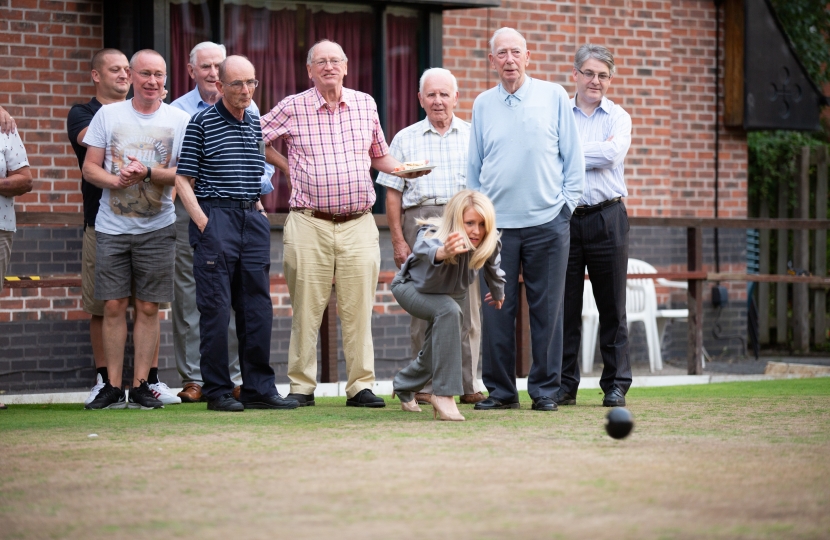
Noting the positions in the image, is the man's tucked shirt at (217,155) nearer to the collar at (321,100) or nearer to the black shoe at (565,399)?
the collar at (321,100)

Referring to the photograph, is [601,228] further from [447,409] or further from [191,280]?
[191,280]

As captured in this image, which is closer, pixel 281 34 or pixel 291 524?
pixel 291 524

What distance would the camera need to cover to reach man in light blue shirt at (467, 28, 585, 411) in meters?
6.18

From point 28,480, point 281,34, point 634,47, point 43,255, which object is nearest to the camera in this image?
point 28,480

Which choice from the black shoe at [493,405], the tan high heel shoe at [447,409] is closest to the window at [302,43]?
the black shoe at [493,405]

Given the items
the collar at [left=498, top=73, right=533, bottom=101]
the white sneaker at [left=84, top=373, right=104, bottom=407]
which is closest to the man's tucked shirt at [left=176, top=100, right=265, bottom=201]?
the white sneaker at [left=84, top=373, right=104, bottom=407]

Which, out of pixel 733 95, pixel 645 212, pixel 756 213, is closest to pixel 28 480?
pixel 645 212

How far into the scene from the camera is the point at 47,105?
28.8 ft

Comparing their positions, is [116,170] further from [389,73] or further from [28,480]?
[389,73]

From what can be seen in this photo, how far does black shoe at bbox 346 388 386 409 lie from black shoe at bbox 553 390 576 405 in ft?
3.19

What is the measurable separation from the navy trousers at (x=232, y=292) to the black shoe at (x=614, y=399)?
6.01ft

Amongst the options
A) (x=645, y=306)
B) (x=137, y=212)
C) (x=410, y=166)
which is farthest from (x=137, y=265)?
(x=645, y=306)

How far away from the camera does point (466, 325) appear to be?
688 cm

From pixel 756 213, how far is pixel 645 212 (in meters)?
2.42
